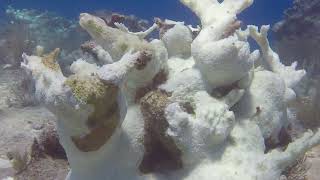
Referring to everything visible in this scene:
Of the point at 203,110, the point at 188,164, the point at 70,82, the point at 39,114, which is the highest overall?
the point at 70,82

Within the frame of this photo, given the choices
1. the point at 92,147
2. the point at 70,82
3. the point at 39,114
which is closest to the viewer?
the point at 70,82

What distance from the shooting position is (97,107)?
2844 mm

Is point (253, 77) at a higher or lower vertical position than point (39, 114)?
higher

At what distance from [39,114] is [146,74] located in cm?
422

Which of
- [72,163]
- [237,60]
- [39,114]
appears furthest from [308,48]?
[72,163]

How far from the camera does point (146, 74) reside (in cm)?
361

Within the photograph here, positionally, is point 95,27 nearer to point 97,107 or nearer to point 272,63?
point 97,107

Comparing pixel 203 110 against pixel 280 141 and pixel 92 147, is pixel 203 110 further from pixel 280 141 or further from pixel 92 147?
pixel 280 141

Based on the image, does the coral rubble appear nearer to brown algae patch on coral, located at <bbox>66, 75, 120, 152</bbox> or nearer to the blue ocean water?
brown algae patch on coral, located at <bbox>66, 75, 120, 152</bbox>

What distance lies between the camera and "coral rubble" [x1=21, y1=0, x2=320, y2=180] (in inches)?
114

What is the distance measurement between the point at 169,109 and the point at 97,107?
0.60m

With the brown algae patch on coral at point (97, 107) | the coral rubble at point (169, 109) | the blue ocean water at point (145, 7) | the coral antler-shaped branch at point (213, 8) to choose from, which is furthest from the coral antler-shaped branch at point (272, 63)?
the blue ocean water at point (145, 7)

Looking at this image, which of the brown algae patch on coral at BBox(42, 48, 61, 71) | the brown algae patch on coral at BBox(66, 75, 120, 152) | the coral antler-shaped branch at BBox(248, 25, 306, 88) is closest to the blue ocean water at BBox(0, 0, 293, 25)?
the coral antler-shaped branch at BBox(248, 25, 306, 88)

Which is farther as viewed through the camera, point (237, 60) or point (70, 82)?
point (237, 60)
